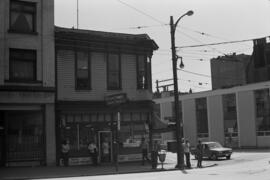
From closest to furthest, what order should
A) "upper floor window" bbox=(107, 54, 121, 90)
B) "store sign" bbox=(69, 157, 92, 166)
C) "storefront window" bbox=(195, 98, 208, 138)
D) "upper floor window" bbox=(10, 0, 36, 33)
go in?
"upper floor window" bbox=(10, 0, 36, 33)
"store sign" bbox=(69, 157, 92, 166)
"upper floor window" bbox=(107, 54, 121, 90)
"storefront window" bbox=(195, 98, 208, 138)

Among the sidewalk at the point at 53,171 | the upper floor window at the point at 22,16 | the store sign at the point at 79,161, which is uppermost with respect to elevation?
the upper floor window at the point at 22,16

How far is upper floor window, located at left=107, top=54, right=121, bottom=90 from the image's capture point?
33.8 m

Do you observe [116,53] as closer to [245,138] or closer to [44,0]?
[44,0]

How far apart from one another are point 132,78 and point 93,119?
418 centimetres

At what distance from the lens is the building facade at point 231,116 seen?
5975 cm

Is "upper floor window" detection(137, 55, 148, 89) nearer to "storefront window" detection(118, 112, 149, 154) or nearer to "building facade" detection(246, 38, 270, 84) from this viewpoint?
"storefront window" detection(118, 112, 149, 154)

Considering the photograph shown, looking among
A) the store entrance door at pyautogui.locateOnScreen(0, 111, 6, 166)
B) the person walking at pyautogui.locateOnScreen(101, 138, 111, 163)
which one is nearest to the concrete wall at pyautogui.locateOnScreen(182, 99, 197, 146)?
the person walking at pyautogui.locateOnScreen(101, 138, 111, 163)

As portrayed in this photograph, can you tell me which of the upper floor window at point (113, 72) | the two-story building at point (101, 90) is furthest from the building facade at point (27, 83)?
the upper floor window at point (113, 72)

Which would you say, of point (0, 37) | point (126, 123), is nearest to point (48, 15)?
point (0, 37)

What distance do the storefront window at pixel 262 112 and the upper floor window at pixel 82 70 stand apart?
3227 centimetres

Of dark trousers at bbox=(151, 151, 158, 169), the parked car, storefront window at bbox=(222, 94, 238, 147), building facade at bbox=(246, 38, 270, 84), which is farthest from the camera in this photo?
building facade at bbox=(246, 38, 270, 84)

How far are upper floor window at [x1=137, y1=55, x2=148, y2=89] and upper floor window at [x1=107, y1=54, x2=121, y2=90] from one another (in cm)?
158

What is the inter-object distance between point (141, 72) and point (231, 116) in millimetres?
32070

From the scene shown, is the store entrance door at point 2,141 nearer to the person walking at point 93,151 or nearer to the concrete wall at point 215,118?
the person walking at point 93,151
